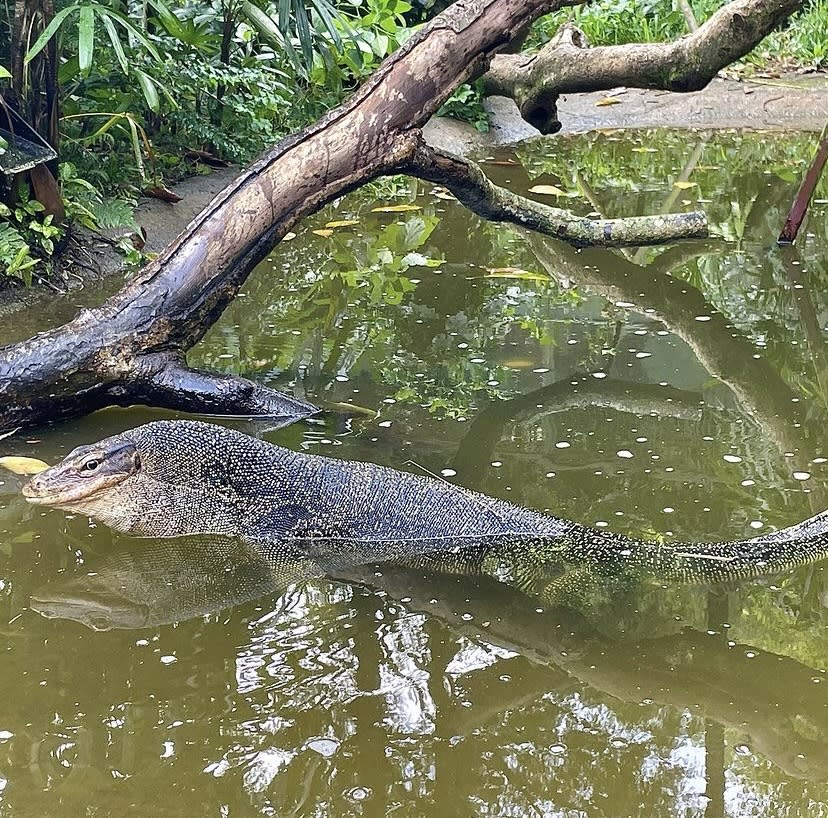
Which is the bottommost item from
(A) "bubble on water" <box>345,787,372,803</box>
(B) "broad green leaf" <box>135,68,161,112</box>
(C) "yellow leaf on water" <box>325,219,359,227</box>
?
(C) "yellow leaf on water" <box>325,219,359,227</box>

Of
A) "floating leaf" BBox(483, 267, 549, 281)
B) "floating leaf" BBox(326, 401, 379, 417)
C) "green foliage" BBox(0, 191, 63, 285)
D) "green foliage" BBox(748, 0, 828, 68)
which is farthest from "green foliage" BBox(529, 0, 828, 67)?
"floating leaf" BBox(326, 401, 379, 417)

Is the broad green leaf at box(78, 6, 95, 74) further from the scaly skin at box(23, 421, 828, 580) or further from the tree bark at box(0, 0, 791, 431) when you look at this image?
the scaly skin at box(23, 421, 828, 580)

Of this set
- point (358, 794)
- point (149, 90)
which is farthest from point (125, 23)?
point (358, 794)

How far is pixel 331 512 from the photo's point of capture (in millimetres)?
4031

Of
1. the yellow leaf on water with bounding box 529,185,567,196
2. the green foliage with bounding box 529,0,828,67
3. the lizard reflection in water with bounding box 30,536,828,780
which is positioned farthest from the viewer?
the green foliage with bounding box 529,0,828,67

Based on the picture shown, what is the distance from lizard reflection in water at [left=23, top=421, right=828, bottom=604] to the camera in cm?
368

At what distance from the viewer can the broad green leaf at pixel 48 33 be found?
17.7 feet

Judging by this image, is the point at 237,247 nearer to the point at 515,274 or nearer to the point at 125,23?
the point at 125,23

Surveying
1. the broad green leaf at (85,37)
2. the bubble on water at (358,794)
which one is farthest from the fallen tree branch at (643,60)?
the bubble on water at (358,794)

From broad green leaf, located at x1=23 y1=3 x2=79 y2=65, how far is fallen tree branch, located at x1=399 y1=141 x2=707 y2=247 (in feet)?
6.10

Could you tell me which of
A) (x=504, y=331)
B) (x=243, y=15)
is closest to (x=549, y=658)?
(x=504, y=331)

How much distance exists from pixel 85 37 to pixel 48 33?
207mm

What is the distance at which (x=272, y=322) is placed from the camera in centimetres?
617

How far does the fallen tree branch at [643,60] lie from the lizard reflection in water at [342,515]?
366 cm
